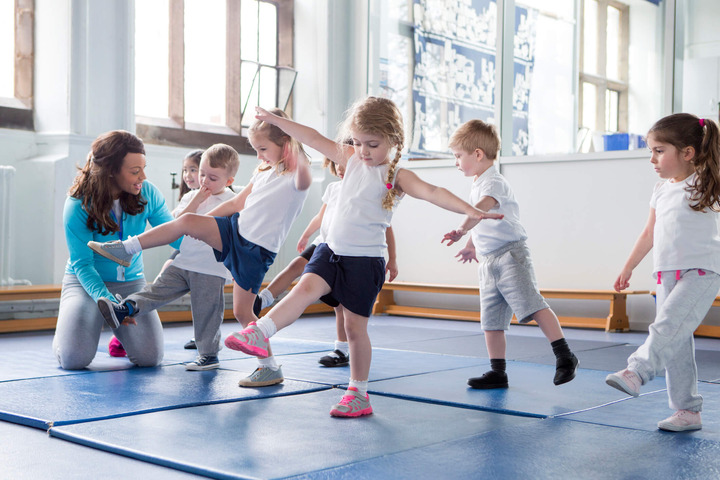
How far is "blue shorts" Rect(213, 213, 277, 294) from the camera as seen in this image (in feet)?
10.7

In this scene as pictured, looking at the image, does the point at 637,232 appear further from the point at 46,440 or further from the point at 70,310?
the point at 46,440

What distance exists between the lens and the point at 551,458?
2.11 m

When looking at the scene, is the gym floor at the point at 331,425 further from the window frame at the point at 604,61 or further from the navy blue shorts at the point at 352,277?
the window frame at the point at 604,61

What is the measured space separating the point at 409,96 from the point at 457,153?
426cm

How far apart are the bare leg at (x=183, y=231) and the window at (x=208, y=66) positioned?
3.71m

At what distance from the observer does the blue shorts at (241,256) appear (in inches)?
128

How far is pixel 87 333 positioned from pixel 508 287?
193 cm

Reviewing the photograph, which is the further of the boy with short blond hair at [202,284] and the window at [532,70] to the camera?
the window at [532,70]

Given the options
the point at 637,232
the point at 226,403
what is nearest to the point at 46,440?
the point at 226,403

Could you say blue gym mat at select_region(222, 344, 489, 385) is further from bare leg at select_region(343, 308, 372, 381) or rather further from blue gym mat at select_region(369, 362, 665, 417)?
bare leg at select_region(343, 308, 372, 381)

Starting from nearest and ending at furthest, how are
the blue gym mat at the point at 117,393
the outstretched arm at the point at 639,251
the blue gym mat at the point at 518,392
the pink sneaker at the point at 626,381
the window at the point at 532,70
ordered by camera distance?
the pink sneaker at the point at 626,381, the blue gym mat at the point at 117,393, the outstretched arm at the point at 639,251, the blue gym mat at the point at 518,392, the window at the point at 532,70

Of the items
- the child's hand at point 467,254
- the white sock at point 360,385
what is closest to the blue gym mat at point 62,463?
the white sock at point 360,385

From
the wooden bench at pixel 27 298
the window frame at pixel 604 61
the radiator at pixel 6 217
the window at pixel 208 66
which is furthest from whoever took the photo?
the window at pixel 208 66

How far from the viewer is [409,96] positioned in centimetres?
758
